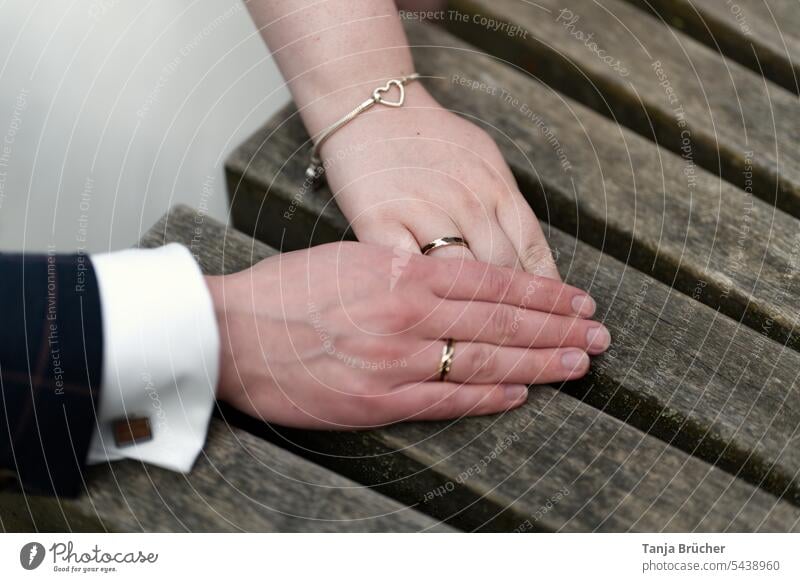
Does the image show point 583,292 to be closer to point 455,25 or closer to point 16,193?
point 455,25

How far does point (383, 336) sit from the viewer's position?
69cm

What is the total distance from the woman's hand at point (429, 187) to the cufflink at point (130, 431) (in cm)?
27

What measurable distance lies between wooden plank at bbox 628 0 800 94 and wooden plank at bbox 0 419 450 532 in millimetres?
707

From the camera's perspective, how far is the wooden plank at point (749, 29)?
0.98 m

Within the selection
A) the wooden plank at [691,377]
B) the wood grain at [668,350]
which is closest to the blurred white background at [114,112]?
the wood grain at [668,350]

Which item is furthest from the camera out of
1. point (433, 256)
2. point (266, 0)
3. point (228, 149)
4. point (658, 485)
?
point (228, 149)

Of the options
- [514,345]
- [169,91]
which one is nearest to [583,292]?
[514,345]

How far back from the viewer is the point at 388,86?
33.8 inches

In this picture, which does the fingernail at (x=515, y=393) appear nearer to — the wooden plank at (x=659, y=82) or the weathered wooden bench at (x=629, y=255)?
the weathered wooden bench at (x=629, y=255)

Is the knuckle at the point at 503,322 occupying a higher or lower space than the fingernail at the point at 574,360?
higher

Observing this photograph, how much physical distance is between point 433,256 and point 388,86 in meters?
0.21

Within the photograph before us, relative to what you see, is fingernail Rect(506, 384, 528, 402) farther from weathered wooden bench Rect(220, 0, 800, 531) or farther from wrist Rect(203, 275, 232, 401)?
wrist Rect(203, 275, 232, 401)

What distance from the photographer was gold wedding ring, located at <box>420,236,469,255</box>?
0.77m

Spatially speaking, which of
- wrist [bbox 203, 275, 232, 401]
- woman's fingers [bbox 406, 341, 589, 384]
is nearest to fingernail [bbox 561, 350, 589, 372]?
woman's fingers [bbox 406, 341, 589, 384]
